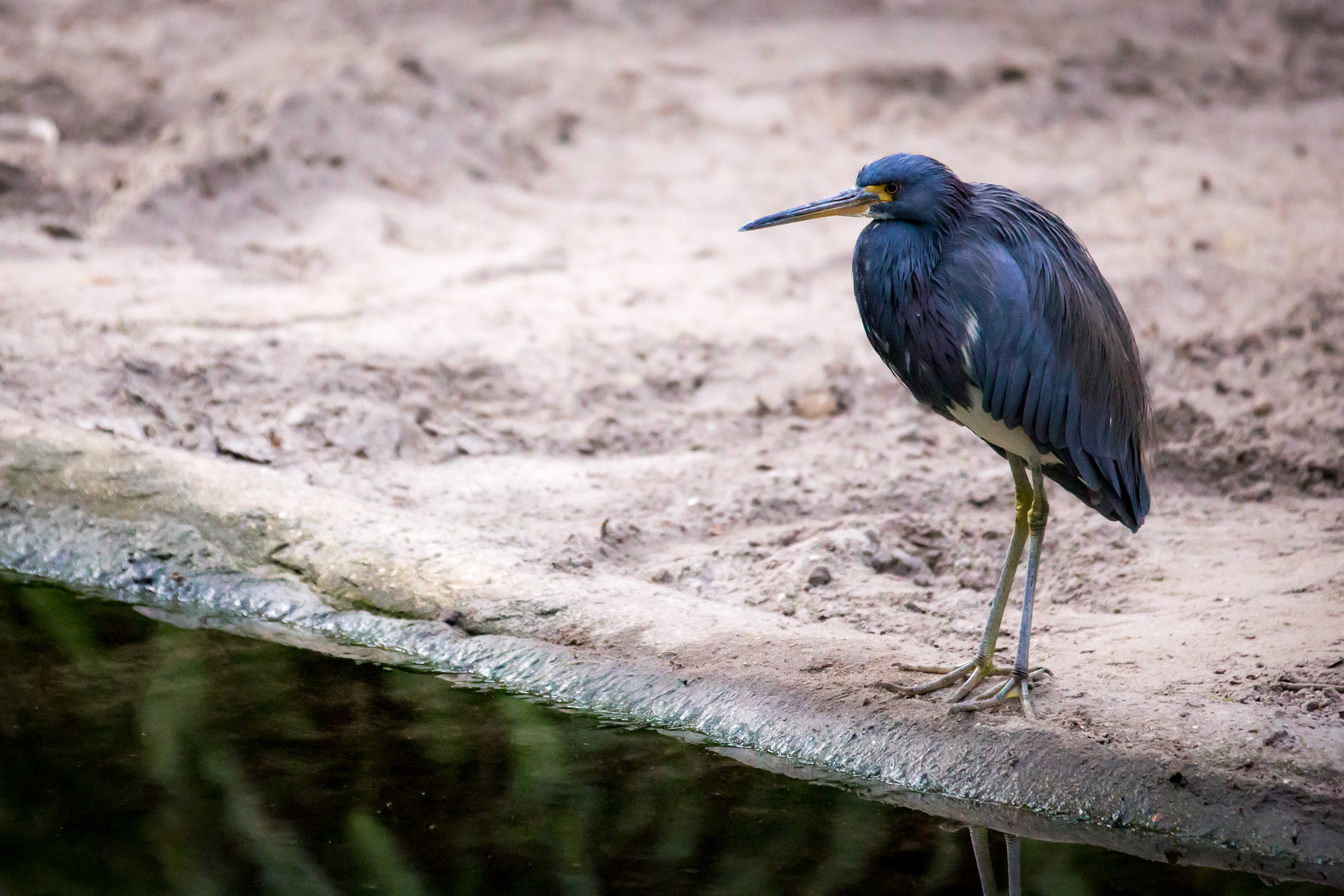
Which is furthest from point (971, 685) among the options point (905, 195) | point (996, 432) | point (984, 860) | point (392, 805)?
point (392, 805)

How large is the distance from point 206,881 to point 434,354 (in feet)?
10.5

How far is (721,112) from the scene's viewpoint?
8.98 metres

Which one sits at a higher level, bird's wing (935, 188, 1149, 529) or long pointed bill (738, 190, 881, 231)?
long pointed bill (738, 190, 881, 231)

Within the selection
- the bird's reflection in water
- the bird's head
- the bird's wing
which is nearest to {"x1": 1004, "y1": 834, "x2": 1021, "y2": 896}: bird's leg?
the bird's reflection in water

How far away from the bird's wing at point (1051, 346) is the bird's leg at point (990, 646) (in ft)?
0.40

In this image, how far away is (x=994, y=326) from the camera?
3367mm

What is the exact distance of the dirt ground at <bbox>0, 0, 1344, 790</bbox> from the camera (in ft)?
13.9

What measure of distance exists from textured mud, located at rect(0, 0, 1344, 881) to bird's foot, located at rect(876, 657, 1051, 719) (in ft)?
0.19

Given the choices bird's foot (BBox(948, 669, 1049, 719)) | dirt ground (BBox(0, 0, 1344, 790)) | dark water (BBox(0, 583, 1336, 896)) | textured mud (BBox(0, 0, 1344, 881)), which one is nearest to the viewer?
dark water (BBox(0, 583, 1336, 896))

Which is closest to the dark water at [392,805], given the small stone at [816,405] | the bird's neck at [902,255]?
the bird's neck at [902,255]

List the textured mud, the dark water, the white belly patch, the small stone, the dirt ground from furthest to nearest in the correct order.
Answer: the small stone, the dirt ground, the textured mud, the white belly patch, the dark water

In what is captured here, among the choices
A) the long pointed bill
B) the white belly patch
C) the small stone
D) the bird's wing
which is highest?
the long pointed bill

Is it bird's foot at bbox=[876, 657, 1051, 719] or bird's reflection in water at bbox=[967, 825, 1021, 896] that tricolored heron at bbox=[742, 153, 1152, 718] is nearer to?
bird's foot at bbox=[876, 657, 1051, 719]

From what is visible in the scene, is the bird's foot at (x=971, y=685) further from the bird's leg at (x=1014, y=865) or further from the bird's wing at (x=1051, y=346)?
the bird's wing at (x=1051, y=346)
